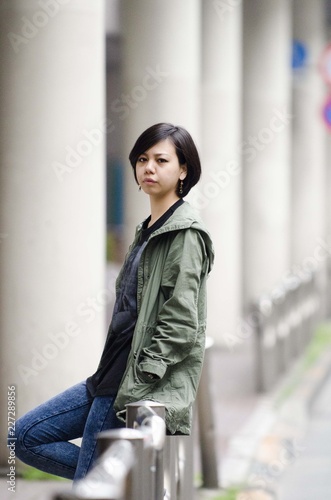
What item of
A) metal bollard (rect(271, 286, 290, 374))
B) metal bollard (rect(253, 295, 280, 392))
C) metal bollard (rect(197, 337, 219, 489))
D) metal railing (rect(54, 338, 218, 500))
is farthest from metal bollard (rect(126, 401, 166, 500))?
metal bollard (rect(271, 286, 290, 374))

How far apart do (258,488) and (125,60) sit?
19.6ft

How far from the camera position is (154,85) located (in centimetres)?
1189

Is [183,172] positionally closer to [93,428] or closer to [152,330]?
[152,330]

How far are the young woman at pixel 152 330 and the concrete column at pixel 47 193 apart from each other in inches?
127

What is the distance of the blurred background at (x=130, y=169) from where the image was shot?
726cm

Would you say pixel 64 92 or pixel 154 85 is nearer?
pixel 64 92

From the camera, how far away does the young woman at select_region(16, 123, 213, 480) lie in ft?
12.3

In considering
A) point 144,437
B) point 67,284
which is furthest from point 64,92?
point 144,437

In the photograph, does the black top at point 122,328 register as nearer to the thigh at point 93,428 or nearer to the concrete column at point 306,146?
the thigh at point 93,428

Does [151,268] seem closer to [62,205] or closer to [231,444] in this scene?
[62,205]

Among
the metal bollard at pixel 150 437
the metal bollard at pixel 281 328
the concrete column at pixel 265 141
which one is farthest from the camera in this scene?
the concrete column at pixel 265 141

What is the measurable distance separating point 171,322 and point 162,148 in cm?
65

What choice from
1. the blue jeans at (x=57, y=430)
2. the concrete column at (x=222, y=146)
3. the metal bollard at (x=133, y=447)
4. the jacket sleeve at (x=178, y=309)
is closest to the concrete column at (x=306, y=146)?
the concrete column at (x=222, y=146)

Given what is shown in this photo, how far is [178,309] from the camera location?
12.3 feet
